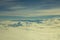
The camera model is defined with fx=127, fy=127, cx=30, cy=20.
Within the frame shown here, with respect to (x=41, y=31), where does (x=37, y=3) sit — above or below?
above

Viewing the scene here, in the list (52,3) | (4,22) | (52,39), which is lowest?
(52,39)

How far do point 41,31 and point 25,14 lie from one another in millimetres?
257

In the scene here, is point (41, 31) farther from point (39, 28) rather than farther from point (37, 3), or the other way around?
point (37, 3)

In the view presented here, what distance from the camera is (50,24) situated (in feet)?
4.50

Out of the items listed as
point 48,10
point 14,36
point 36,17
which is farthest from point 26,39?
point 48,10

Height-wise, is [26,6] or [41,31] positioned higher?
[26,6]

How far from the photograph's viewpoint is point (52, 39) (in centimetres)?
134

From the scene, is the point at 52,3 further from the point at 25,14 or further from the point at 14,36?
the point at 14,36

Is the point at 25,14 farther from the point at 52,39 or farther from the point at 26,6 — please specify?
the point at 52,39

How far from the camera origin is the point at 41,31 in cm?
138

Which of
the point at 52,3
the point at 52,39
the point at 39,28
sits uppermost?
the point at 52,3

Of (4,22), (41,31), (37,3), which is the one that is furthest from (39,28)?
(4,22)

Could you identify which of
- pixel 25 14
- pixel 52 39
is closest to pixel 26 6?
pixel 25 14

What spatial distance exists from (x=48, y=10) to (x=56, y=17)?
11cm
